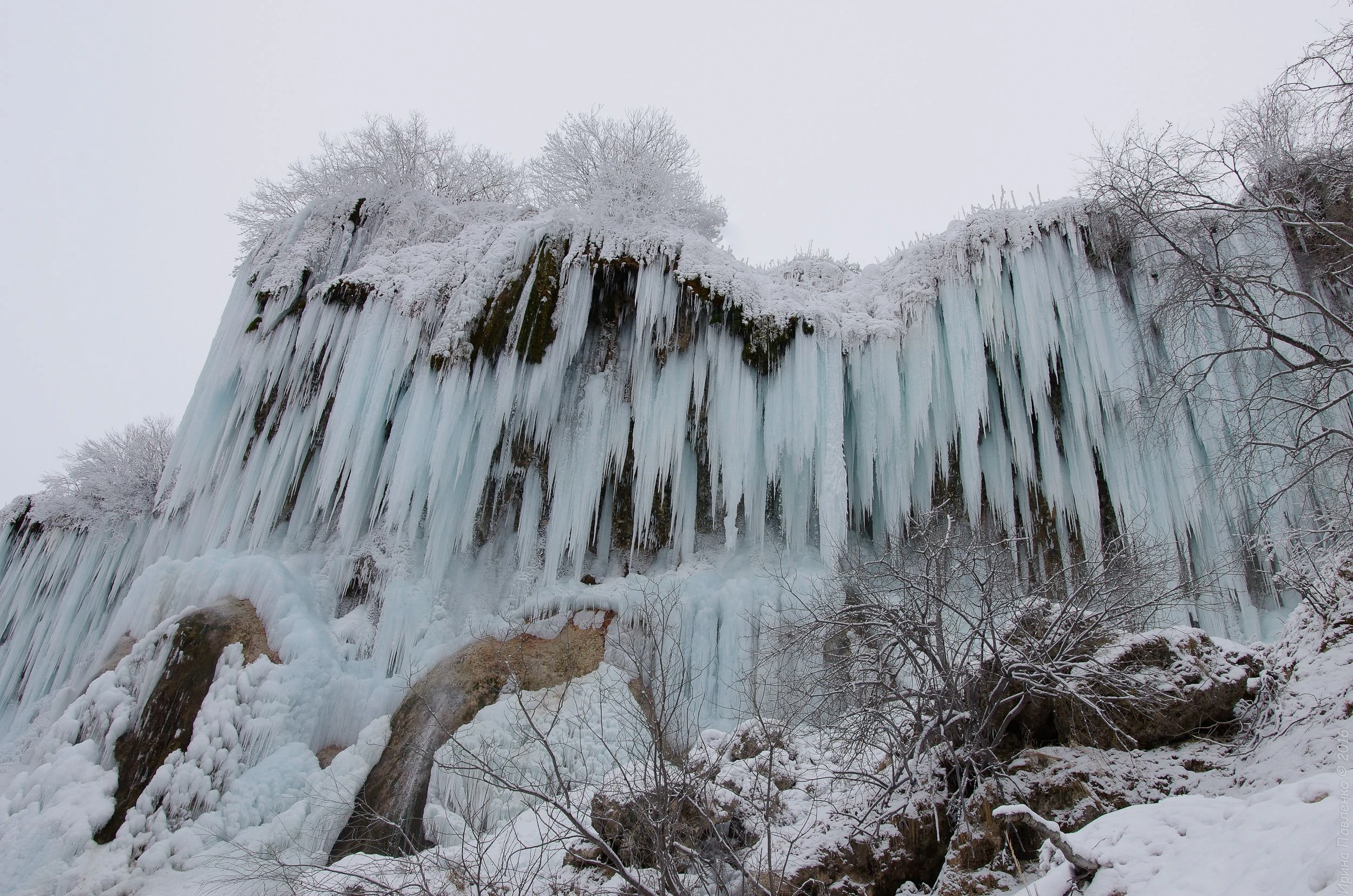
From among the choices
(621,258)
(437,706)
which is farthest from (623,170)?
(437,706)

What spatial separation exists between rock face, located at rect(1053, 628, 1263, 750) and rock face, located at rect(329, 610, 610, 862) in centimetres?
541

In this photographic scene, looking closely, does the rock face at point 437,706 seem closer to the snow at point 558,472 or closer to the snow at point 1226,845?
the snow at point 558,472

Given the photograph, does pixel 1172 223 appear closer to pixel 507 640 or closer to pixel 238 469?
pixel 507 640

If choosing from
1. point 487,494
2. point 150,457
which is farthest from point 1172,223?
point 150,457

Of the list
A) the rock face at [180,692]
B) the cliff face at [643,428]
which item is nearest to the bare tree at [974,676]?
the cliff face at [643,428]

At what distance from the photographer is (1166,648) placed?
16.1ft

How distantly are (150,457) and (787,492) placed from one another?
16181 millimetres

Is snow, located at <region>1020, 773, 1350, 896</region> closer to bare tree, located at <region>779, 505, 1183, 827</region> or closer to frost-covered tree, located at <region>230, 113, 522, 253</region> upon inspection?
bare tree, located at <region>779, 505, 1183, 827</region>

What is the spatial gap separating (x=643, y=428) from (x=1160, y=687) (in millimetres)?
7180

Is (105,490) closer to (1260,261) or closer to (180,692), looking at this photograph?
(180,692)

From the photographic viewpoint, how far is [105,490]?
54.9ft

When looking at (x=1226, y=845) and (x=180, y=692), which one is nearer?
(x=1226, y=845)

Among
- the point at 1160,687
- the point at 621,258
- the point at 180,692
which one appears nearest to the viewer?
the point at 1160,687

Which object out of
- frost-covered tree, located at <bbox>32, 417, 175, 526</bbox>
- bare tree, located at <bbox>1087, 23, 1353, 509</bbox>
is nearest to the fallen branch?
bare tree, located at <bbox>1087, 23, 1353, 509</bbox>
